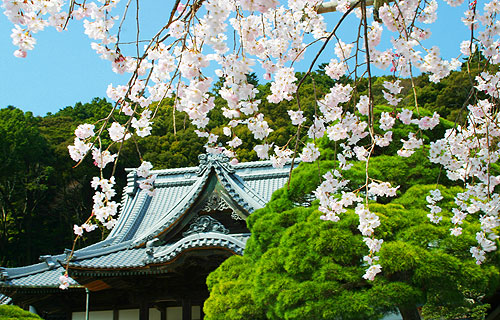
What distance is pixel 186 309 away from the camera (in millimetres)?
8320

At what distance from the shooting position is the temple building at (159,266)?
7570mm

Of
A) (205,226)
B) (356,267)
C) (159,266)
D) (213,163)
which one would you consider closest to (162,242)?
(159,266)

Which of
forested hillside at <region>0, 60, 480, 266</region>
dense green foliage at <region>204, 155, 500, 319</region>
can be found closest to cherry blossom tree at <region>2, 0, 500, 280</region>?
dense green foliage at <region>204, 155, 500, 319</region>

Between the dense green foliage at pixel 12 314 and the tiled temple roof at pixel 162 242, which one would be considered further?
the tiled temple roof at pixel 162 242

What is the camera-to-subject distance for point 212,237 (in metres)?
7.43

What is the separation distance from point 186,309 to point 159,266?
116cm

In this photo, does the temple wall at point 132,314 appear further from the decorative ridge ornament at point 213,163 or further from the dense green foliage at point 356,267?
the dense green foliage at point 356,267

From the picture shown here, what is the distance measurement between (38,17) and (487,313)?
7.17m

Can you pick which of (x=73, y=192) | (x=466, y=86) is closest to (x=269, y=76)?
(x=466, y=86)

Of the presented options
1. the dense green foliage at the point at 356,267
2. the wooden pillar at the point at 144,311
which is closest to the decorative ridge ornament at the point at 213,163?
the wooden pillar at the point at 144,311

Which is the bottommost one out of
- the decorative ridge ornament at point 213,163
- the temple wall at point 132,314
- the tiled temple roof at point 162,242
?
the temple wall at point 132,314

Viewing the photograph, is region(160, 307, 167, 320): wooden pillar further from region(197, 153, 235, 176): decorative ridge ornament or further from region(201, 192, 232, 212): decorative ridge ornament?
region(197, 153, 235, 176): decorative ridge ornament

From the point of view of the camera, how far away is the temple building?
7.57 metres

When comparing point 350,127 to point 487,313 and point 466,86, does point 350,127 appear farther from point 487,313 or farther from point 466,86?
point 466,86
